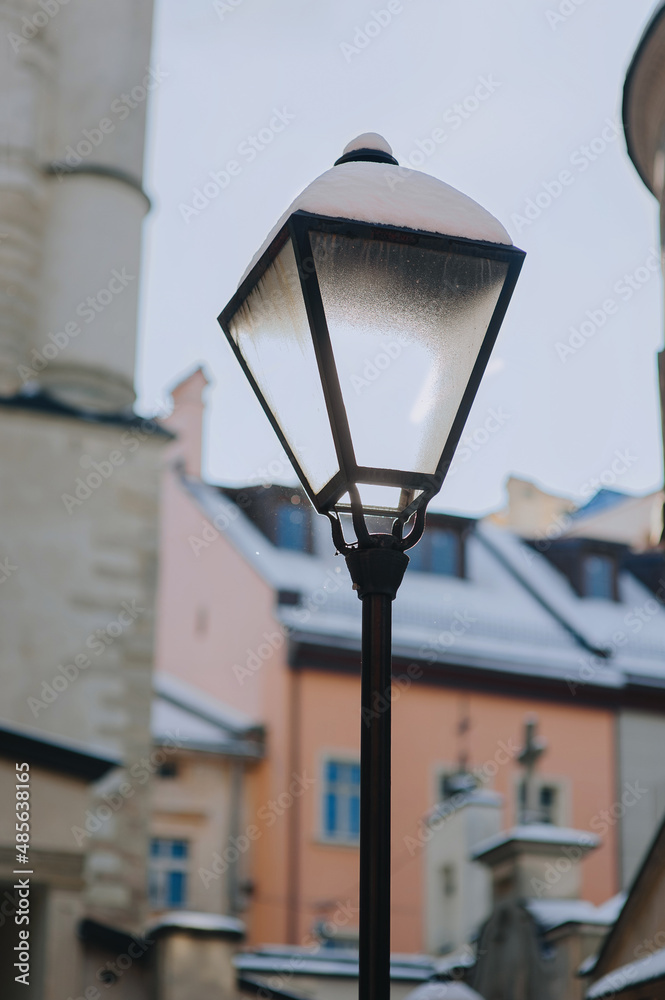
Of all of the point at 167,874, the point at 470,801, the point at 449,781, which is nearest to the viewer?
the point at 470,801

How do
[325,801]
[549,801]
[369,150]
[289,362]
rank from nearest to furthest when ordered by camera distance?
[289,362] < [369,150] < [325,801] < [549,801]

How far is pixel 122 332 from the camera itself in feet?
49.1

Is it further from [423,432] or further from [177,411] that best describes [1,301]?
[177,411]

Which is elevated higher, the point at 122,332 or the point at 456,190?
the point at 122,332

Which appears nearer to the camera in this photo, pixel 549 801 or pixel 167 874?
pixel 167 874

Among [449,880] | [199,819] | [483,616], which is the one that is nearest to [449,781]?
[449,880]

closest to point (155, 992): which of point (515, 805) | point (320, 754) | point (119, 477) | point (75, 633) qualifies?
point (75, 633)

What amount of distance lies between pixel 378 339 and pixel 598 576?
2563cm

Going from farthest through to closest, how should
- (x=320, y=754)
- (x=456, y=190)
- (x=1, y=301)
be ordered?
(x=320, y=754)
(x=1, y=301)
(x=456, y=190)

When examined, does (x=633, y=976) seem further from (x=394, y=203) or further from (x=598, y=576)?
(x=598, y=576)

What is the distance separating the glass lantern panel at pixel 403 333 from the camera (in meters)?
3.01

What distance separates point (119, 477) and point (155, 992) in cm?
554

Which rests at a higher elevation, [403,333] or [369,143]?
[369,143]

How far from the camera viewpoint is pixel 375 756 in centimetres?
287
